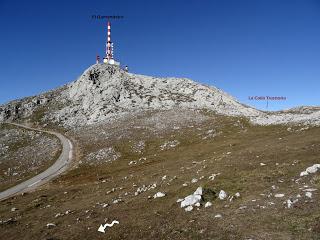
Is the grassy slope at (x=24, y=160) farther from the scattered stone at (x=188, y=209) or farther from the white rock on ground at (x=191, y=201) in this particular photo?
the scattered stone at (x=188, y=209)

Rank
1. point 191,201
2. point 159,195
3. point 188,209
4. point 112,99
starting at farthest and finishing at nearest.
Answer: point 112,99
point 159,195
point 191,201
point 188,209

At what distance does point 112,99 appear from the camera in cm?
13962

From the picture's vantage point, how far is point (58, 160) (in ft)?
275

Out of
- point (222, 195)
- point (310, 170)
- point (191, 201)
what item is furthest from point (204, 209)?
point (310, 170)

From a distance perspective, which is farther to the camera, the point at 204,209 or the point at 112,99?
the point at 112,99

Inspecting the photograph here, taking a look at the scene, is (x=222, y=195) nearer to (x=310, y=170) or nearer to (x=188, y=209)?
(x=188, y=209)

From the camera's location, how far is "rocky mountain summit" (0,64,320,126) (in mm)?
132375

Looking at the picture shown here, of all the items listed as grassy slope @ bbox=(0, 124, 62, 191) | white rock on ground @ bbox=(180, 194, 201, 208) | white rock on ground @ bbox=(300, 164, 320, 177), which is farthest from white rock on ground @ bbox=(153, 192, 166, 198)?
grassy slope @ bbox=(0, 124, 62, 191)

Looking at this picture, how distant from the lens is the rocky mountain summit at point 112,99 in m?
132

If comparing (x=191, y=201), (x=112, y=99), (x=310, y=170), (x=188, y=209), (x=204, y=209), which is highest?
(x=112, y=99)

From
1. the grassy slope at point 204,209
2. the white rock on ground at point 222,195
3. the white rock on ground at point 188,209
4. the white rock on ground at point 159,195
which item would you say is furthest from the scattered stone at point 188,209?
the white rock on ground at point 159,195

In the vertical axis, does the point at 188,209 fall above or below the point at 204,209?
below

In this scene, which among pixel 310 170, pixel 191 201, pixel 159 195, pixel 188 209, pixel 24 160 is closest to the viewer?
pixel 188 209

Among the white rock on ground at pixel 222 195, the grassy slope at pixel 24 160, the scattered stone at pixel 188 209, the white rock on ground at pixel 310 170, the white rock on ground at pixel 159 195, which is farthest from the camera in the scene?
the grassy slope at pixel 24 160
